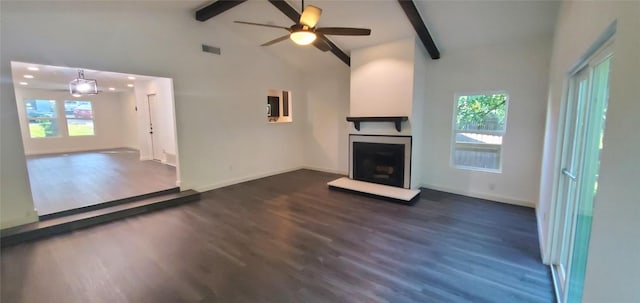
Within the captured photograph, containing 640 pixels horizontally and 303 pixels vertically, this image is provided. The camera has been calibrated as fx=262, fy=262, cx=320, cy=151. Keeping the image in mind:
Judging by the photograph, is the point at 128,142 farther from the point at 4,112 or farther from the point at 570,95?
the point at 570,95

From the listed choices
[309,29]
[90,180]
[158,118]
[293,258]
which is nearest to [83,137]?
[158,118]

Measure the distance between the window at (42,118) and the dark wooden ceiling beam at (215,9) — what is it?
916 centimetres

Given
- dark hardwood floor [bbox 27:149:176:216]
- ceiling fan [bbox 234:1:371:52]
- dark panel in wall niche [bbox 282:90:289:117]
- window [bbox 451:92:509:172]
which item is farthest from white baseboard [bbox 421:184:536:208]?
dark hardwood floor [bbox 27:149:176:216]

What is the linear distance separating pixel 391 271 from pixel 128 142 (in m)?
12.9

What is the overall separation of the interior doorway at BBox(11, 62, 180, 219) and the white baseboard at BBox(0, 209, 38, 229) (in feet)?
0.33

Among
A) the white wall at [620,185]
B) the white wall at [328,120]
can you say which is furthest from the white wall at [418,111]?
the white wall at [620,185]

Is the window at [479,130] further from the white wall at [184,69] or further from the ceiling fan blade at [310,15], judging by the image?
the white wall at [184,69]

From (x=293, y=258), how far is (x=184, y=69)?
160 inches

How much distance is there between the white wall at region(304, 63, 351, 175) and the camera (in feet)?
22.0

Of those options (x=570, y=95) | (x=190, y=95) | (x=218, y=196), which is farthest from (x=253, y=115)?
(x=570, y=95)

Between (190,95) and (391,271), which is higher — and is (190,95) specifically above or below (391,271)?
above

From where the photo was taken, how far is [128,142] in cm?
1151

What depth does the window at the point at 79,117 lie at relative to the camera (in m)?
10.2

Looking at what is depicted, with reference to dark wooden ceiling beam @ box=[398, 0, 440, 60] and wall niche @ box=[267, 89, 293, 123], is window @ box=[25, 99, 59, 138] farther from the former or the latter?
dark wooden ceiling beam @ box=[398, 0, 440, 60]
